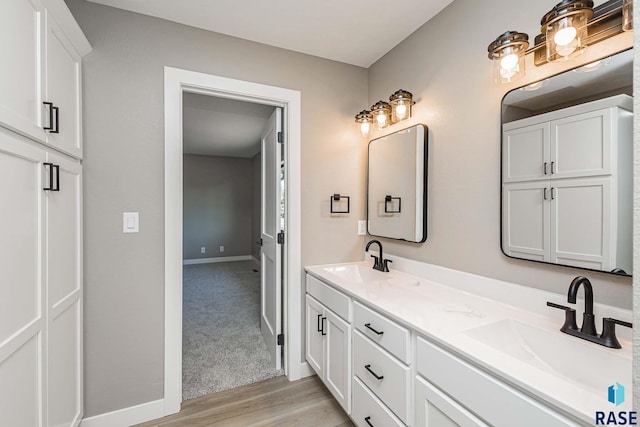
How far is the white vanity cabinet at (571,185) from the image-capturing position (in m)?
1.01

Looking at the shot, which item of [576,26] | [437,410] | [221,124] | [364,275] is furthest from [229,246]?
[576,26]

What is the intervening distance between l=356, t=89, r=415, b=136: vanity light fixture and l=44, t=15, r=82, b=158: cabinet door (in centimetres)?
178

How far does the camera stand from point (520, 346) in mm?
1119

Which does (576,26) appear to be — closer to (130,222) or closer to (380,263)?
(380,263)

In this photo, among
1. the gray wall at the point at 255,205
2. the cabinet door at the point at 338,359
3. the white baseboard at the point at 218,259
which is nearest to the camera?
the cabinet door at the point at 338,359

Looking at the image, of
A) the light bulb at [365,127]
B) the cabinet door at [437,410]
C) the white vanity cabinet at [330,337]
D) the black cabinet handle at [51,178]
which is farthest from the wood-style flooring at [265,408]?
the light bulb at [365,127]

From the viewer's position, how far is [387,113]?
2.09 m

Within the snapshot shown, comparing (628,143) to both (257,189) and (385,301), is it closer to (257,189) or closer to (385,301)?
(385,301)

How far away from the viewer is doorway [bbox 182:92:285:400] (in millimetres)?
2295

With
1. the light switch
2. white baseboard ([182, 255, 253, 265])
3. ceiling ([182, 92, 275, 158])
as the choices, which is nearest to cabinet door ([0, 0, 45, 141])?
the light switch

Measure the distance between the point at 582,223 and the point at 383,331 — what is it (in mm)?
908

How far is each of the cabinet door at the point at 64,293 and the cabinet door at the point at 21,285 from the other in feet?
0.34

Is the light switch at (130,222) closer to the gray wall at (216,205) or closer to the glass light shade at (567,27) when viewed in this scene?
the glass light shade at (567,27)

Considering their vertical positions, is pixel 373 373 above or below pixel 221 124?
below
